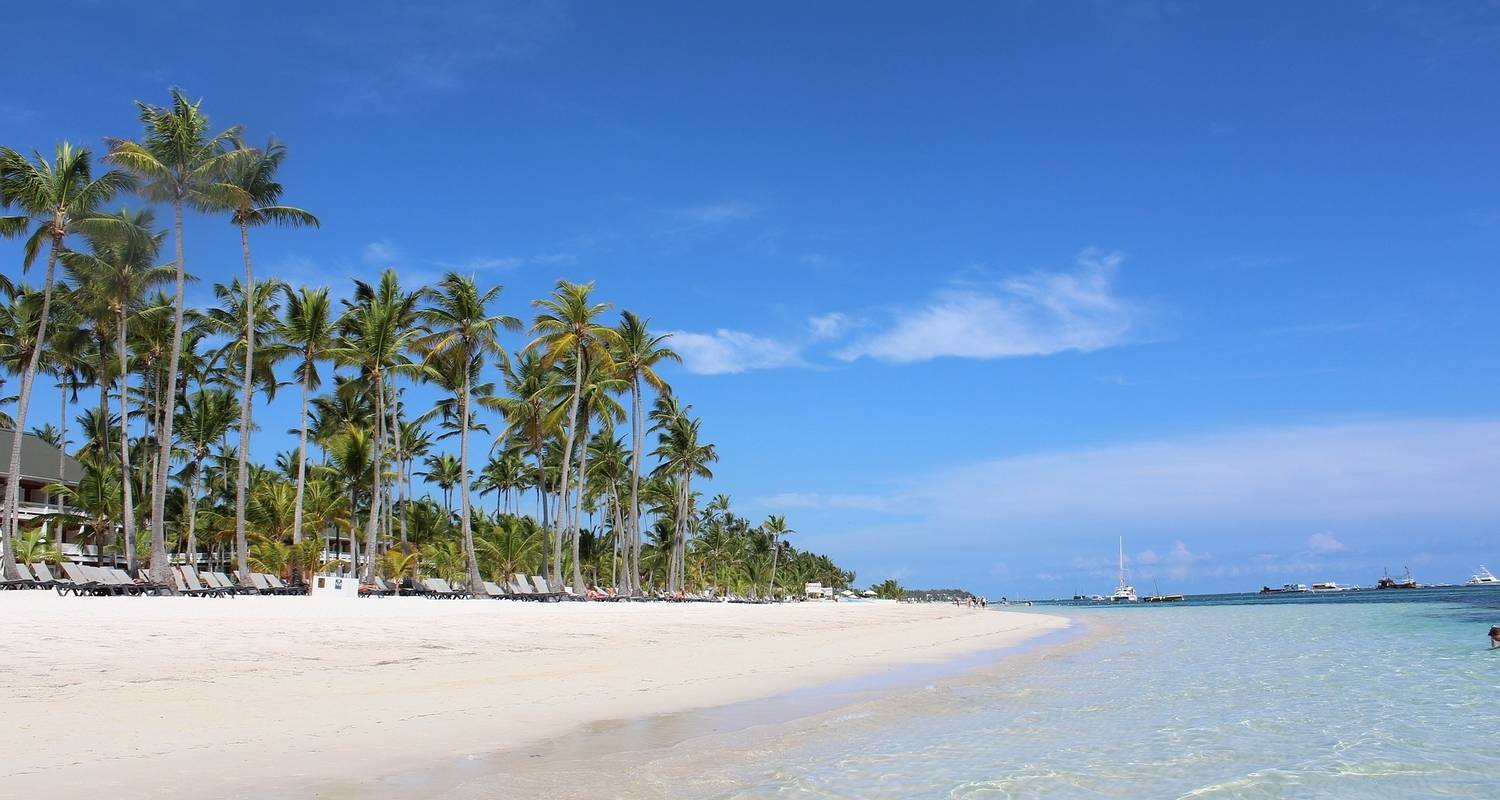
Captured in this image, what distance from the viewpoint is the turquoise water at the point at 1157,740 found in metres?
7.54

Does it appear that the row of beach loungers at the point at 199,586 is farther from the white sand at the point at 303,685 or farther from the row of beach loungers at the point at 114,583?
the white sand at the point at 303,685

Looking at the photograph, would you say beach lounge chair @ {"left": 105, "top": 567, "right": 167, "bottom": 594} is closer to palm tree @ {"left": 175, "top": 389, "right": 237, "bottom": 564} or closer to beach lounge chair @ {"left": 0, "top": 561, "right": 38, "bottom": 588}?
beach lounge chair @ {"left": 0, "top": 561, "right": 38, "bottom": 588}

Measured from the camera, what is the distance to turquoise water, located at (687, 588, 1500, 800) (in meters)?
7.54

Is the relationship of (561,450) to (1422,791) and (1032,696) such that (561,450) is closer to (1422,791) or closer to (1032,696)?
(1032,696)

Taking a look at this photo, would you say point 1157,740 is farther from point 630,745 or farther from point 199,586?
point 199,586

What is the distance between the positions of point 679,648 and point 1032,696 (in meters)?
7.57

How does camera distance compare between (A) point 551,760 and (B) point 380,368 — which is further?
(B) point 380,368

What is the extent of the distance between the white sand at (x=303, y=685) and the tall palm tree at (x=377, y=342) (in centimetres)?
1705

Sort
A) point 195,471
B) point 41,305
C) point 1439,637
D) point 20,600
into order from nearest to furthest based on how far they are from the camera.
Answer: point 20,600 < point 1439,637 < point 41,305 < point 195,471

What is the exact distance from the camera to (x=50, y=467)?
52.3 metres

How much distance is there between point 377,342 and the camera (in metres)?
35.9

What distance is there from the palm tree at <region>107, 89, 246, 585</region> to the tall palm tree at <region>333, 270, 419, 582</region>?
8234 millimetres

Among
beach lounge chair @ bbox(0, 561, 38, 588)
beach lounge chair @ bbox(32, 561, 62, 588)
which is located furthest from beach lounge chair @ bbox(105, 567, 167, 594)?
beach lounge chair @ bbox(32, 561, 62, 588)

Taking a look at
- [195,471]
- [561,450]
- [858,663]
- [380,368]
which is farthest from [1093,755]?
[195,471]
